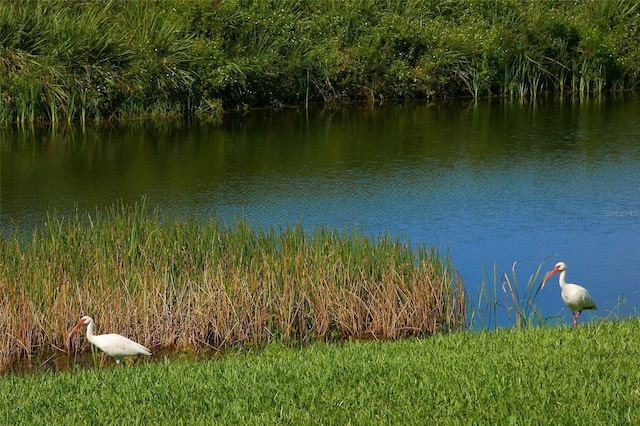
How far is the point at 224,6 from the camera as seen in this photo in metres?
28.5

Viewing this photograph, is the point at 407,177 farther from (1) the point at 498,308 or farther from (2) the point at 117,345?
(2) the point at 117,345

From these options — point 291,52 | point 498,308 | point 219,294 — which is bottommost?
point 498,308

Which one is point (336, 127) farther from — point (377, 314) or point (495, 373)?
point (495, 373)

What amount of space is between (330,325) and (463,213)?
5.66m

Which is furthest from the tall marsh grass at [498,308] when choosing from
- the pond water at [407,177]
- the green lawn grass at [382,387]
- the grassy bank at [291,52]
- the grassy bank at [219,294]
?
the grassy bank at [291,52]

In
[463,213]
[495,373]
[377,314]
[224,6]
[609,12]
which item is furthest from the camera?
[609,12]

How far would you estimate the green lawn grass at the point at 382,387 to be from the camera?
662 centimetres

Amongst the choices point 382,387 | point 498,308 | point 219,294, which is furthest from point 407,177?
point 382,387

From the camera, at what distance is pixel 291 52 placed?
29.1 m

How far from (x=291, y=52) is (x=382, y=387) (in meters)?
22.6

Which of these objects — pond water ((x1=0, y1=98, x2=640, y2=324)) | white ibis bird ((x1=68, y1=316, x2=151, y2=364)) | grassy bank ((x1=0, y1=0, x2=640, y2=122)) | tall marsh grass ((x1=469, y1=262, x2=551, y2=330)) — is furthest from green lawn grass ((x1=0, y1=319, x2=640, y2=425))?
grassy bank ((x1=0, y1=0, x2=640, y2=122))

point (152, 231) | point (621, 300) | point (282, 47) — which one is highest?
point (282, 47)

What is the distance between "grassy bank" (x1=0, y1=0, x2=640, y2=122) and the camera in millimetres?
25625

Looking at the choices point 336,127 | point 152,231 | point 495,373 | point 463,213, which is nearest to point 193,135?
point 336,127
